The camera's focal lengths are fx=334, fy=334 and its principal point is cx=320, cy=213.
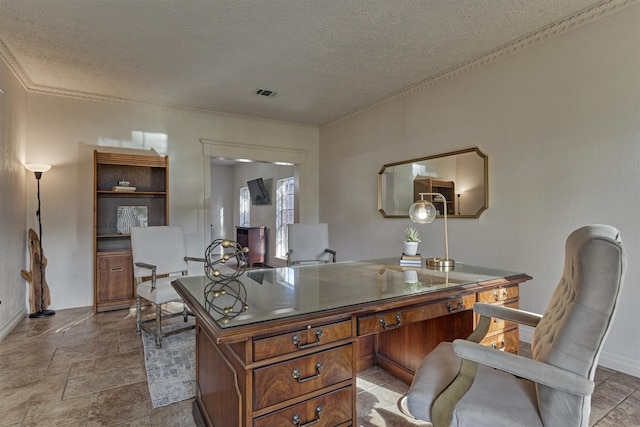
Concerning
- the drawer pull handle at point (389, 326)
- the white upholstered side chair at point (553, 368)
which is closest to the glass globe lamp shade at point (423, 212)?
the drawer pull handle at point (389, 326)

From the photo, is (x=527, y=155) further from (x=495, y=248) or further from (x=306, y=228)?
(x=306, y=228)

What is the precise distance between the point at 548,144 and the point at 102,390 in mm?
3790

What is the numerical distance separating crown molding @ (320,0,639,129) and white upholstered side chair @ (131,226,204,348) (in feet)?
10.2

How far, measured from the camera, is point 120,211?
4.34 meters

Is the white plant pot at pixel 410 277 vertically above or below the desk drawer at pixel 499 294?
above

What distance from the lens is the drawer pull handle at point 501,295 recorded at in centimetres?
195

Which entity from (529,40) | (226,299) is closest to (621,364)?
(529,40)

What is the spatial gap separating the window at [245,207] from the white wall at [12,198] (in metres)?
5.10

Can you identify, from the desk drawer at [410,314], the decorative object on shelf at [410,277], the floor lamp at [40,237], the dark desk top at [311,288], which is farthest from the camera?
the floor lamp at [40,237]

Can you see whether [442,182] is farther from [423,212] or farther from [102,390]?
[102,390]

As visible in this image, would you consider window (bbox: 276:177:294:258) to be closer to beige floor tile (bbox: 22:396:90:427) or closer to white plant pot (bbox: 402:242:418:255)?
white plant pot (bbox: 402:242:418:255)

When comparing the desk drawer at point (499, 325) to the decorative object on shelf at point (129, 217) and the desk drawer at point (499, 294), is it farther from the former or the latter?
the decorative object on shelf at point (129, 217)

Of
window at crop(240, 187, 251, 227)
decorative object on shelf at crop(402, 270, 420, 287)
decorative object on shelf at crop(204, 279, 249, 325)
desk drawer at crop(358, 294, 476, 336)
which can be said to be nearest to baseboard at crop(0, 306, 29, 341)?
decorative object on shelf at crop(204, 279, 249, 325)

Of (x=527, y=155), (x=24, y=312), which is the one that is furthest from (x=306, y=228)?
(x=24, y=312)
